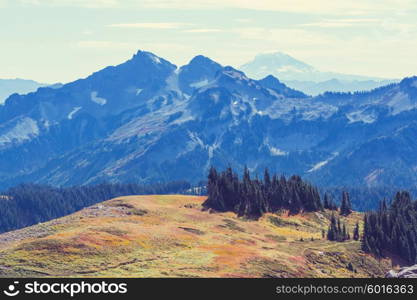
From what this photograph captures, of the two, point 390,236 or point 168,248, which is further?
point 390,236

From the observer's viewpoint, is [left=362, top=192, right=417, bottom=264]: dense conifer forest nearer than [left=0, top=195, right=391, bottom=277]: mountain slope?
No

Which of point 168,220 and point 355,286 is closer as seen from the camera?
point 355,286

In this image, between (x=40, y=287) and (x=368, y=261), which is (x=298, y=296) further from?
(x=368, y=261)

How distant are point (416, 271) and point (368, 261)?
30.8 m

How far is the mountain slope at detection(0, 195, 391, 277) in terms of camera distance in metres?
121

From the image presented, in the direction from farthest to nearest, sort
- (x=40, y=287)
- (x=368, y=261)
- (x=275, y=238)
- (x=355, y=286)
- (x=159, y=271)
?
(x=275, y=238)
(x=368, y=261)
(x=159, y=271)
(x=355, y=286)
(x=40, y=287)

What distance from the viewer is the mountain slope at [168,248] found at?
121 meters

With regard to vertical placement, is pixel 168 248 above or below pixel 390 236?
above

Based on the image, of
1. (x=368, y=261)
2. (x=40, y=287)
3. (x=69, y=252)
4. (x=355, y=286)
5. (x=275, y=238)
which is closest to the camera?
(x=40, y=287)

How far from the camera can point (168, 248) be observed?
14088 centimetres

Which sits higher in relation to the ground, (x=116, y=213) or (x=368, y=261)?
(x=116, y=213)

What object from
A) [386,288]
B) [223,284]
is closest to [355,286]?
[386,288]

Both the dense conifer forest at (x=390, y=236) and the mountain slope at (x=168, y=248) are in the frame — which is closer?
the mountain slope at (x=168, y=248)

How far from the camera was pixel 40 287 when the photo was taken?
69.8m
